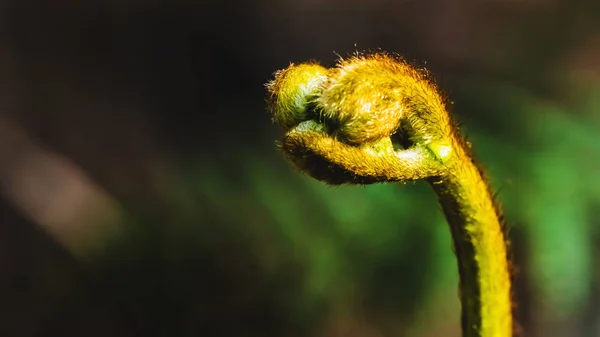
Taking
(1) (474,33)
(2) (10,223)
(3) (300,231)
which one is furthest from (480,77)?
(2) (10,223)

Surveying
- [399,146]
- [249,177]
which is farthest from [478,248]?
[249,177]

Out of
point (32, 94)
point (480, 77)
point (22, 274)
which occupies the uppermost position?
point (480, 77)

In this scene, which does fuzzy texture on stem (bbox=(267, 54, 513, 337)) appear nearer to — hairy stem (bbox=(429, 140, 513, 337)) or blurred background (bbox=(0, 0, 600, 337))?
hairy stem (bbox=(429, 140, 513, 337))


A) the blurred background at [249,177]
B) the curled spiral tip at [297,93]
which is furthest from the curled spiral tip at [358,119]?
the blurred background at [249,177]

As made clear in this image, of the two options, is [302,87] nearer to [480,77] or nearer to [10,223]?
[480,77]

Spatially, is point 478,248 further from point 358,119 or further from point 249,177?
point 249,177

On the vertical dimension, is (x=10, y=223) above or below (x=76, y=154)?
below
